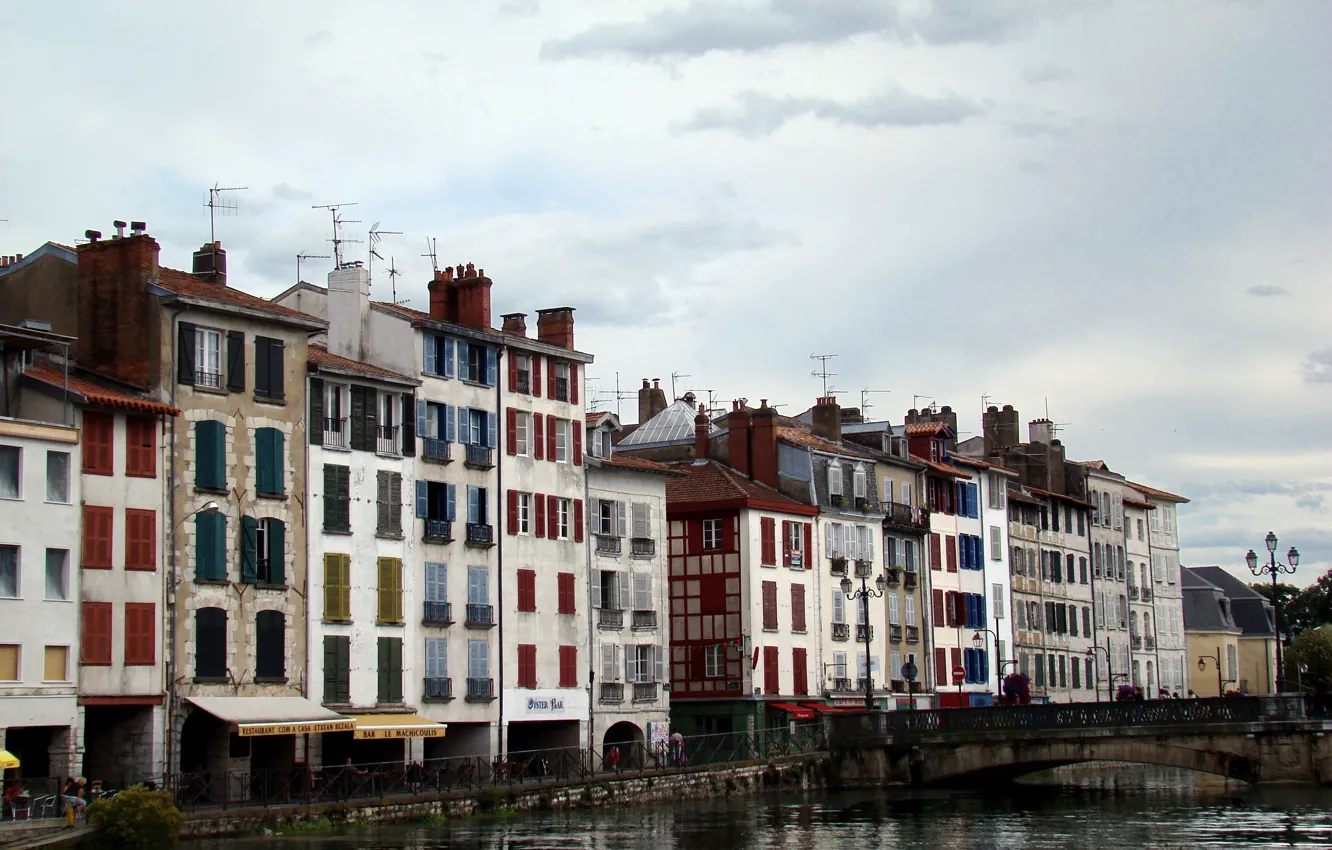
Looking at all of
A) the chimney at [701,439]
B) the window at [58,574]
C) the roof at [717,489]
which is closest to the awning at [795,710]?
the roof at [717,489]

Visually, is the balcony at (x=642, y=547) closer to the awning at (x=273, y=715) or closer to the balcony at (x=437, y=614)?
the balcony at (x=437, y=614)

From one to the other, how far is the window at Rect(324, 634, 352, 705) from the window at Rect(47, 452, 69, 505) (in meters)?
10.7

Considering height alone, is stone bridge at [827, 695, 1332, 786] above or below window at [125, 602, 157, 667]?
below

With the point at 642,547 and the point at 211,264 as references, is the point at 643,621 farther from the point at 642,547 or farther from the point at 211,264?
the point at 211,264

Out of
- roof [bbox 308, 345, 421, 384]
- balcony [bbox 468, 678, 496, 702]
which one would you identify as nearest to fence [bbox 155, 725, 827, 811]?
balcony [bbox 468, 678, 496, 702]

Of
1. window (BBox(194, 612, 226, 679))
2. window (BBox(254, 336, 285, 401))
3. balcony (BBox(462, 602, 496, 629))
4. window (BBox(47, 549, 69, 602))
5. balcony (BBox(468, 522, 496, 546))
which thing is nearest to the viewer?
window (BBox(47, 549, 69, 602))

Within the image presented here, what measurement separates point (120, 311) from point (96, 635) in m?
9.27

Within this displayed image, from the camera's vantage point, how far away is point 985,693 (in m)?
96.8

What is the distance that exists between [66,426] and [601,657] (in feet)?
85.3

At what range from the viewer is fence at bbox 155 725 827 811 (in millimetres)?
50844

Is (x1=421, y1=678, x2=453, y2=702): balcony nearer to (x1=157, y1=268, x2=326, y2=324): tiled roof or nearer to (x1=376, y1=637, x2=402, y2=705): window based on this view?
(x1=376, y1=637, x2=402, y2=705): window

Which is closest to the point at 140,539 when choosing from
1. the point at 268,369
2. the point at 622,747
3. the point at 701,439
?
the point at 268,369

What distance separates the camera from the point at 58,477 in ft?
166

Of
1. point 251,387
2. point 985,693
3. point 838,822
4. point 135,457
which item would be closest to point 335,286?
point 251,387
